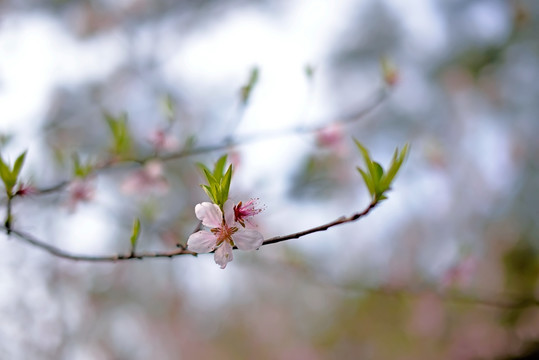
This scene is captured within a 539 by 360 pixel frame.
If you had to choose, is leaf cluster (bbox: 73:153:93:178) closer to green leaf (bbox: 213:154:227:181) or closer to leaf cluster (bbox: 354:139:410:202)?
green leaf (bbox: 213:154:227:181)

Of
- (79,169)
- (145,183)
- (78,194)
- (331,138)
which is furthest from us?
(331,138)

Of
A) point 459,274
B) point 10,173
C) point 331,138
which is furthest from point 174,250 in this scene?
point 459,274

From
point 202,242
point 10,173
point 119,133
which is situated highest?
point 119,133

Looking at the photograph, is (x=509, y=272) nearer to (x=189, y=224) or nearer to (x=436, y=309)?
(x=436, y=309)

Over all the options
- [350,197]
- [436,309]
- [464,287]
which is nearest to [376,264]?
[350,197]

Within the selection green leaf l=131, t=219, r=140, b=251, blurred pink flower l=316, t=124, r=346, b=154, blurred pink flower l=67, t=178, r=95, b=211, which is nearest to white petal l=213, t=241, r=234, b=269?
green leaf l=131, t=219, r=140, b=251

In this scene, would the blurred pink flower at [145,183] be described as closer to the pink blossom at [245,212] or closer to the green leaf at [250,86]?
the green leaf at [250,86]

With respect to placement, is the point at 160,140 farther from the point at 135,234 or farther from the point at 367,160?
the point at 367,160
